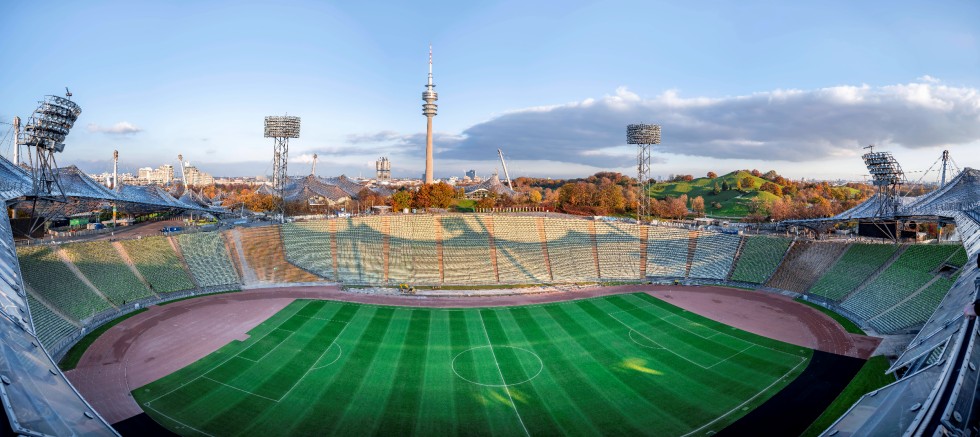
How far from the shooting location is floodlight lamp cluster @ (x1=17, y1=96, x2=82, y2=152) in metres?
35.8

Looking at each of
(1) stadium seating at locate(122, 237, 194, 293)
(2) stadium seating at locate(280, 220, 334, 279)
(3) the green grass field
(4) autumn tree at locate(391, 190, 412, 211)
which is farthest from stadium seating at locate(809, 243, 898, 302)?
(4) autumn tree at locate(391, 190, 412, 211)

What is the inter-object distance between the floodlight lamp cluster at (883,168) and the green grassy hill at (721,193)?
55290 mm

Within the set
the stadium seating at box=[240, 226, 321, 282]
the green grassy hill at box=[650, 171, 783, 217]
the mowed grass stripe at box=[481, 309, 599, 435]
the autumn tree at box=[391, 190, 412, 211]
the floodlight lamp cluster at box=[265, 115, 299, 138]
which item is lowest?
the mowed grass stripe at box=[481, 309, 599, 435]

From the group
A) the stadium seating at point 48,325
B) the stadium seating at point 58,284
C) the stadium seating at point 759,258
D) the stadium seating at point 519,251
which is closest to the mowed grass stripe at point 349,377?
the stadium seating at point 519,251

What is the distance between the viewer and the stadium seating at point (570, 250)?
171 feet

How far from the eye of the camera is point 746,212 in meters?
97.2

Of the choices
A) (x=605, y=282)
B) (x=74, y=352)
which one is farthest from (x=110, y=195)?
(x=605, y=282)

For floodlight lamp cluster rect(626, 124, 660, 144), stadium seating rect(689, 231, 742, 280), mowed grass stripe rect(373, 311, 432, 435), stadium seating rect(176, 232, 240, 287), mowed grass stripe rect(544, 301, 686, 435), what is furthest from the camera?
floodlight lamp cluster rect(626, 124, 660, 144)

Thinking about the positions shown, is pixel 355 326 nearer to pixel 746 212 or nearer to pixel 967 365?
pixel 967 365

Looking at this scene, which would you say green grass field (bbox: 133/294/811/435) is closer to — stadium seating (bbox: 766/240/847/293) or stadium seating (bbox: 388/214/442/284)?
stadium seating (bbox: 388/214/442/284)

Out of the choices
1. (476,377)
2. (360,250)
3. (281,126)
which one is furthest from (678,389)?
(281,126)

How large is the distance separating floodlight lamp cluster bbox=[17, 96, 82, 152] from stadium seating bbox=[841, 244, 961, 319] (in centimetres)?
6668

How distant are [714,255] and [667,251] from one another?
5.15m

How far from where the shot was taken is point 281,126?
218 ft
